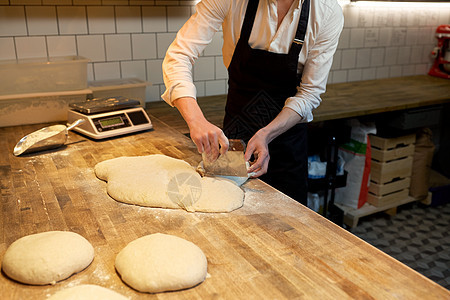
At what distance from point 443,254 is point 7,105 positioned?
7.86ft

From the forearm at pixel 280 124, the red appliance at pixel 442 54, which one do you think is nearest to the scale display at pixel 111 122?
the forearm at pixel 280 124

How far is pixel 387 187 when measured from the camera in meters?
2.62

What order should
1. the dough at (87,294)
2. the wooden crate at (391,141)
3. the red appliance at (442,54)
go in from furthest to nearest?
the red appliance at (442,54), the wooden crate at (391,141), the dough at (87,294)

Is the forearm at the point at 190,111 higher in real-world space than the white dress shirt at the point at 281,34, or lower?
lower

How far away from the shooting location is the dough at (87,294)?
0.69m

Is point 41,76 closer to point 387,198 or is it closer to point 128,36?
point 128,36

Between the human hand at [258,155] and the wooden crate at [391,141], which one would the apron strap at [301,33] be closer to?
the human hand at [258,155]

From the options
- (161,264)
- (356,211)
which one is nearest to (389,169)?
(356,211)

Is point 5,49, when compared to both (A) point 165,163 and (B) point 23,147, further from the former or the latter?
(A) point 165,163

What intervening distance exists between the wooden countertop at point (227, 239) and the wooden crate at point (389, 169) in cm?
158

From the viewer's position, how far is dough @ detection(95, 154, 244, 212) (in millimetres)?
1052

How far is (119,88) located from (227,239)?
1.34 m

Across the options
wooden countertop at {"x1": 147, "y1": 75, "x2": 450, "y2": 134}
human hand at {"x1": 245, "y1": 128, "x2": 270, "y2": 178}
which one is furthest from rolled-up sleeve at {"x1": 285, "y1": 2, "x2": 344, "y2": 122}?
wooden countertop at {"x1": 147, "y1": 75, "x2": 450, "y2": 134}

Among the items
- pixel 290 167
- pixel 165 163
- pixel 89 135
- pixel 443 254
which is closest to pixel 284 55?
pixel 290 167
